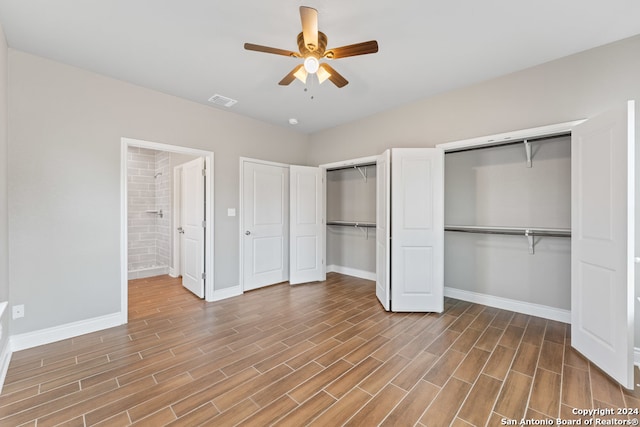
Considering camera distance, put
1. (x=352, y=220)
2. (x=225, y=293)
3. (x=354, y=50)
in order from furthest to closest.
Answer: (x=352, y=220), (x=225, y=293), (x=354, y=50)

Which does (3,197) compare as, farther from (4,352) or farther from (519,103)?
(519,103)

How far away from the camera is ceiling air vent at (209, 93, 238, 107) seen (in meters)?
3.65

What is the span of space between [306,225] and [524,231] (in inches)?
126

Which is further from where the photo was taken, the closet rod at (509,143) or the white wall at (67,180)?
the closet rod at (509,143)

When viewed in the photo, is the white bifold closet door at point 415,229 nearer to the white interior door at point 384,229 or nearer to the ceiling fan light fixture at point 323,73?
the white interior door at point 384,229

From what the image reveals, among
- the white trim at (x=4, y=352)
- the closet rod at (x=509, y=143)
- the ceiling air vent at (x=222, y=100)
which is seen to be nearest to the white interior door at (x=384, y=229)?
the closet rod at (x=509, y=143)

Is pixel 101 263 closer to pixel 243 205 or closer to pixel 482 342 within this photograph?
pixel 243 205

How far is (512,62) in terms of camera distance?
2.86 m

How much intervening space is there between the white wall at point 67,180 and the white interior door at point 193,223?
834 mm

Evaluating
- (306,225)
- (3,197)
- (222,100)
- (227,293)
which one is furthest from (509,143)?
(3,197)

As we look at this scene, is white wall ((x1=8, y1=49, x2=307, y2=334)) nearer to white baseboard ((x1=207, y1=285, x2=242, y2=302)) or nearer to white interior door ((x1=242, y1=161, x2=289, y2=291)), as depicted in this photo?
white baseboard ((x1=207, y1=285, x2=242, y2=302))

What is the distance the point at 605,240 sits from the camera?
2156mm

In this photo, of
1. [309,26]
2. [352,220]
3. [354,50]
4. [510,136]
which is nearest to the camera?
[309,26]

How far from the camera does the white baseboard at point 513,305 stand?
3035mm
